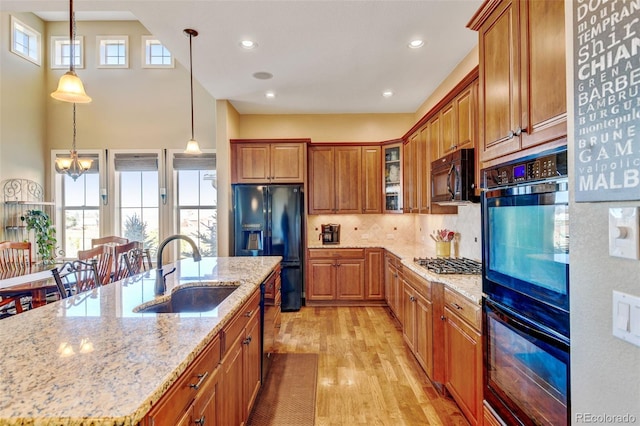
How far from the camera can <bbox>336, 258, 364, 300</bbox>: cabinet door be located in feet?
14.8

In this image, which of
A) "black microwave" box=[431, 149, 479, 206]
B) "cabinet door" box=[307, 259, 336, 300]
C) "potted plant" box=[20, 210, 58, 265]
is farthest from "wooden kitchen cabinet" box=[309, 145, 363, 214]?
"potted plant" box=[20, 210, 58, 265]

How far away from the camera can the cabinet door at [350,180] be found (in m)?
4.72

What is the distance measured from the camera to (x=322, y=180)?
15.5 feet

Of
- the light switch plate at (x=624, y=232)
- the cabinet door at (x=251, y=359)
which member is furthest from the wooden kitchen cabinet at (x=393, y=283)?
the light switch plate at (x=624, y=232)

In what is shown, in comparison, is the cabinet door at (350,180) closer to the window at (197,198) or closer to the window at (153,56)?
the window at (197,198)

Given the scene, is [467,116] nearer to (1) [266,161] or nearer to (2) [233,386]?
(2) [233,386]

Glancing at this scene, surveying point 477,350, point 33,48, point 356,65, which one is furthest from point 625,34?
point 33,48

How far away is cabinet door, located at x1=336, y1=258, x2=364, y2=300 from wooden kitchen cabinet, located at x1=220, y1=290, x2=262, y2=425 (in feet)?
7.78

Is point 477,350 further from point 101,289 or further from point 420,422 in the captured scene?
point 101,289

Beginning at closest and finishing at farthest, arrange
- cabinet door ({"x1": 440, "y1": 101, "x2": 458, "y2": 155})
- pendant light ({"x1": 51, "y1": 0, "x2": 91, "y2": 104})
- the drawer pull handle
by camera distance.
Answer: the drawer pull handle → pendant light ({"x1": 51, "y1": 0, "x2": 91, "y2": 104}) → cabinet door ({"x1": 440, "y1": 101, "x2": 458, "y2": 155})

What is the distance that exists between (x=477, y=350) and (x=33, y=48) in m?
7.49

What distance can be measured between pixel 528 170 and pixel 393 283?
2718 millimetres

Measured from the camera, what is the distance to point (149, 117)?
520cm

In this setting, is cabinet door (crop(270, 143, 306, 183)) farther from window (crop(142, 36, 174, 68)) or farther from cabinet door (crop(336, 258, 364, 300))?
window (crop(142, 36, 174, 68))
